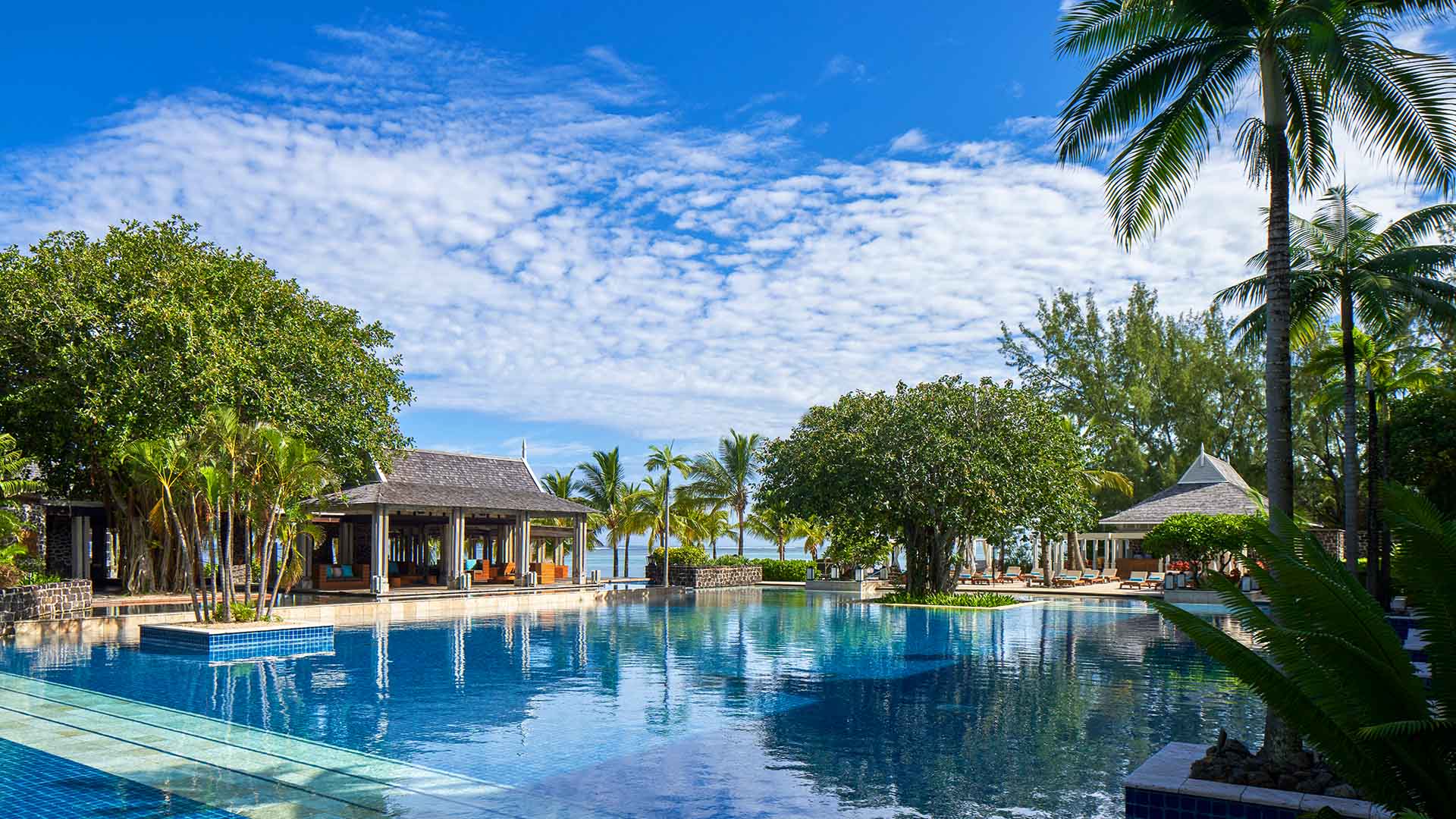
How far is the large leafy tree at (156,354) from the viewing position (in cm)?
2252

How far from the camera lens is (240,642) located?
55.9 ft

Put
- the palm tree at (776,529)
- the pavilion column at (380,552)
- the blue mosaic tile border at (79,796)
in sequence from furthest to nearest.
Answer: the palm tree at (776,529)
the pavilion column at (380,552)
the blue mosaic tile border at (79,796)

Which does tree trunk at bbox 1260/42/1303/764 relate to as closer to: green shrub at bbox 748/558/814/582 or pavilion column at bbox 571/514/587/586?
pavilion column at bbox 571/514/587/586

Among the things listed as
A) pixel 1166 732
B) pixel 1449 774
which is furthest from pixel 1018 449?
pixel 1449 774

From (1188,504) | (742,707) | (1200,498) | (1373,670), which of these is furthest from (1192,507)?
(1373,670)

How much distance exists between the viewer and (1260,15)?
8438mm

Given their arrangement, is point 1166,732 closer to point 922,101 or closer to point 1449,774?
point 1449,774

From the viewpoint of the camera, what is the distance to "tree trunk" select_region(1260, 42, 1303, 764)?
24.3 ft

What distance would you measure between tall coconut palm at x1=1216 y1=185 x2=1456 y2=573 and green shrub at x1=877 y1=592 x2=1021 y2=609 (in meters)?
10.6

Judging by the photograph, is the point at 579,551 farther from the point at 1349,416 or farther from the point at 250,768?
the point at 250,768

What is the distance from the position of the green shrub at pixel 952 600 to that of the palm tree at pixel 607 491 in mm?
21362

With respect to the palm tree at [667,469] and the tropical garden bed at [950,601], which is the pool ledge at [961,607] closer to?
the tropical garden bed at [950,601]

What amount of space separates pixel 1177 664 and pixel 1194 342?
131 feet

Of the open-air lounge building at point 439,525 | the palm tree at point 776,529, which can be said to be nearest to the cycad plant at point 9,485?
the open-air lounge building at point 439,525
